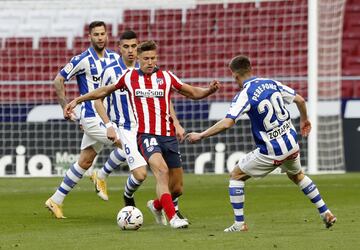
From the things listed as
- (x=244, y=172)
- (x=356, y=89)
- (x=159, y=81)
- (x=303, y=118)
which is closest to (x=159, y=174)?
(x=244, y=172)

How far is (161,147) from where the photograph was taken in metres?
10.5

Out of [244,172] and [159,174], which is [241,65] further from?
[159,174]

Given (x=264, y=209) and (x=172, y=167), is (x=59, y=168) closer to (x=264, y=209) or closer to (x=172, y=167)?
(x=264, y=209)

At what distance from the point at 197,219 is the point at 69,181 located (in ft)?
5.71

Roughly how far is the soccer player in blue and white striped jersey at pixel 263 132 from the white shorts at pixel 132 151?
103cm

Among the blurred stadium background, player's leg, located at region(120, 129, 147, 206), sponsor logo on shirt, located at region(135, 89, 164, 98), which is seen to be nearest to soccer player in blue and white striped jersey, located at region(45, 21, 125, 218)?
player's leg, located at region(120, 129, 147, 206)

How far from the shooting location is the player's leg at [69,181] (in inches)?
468

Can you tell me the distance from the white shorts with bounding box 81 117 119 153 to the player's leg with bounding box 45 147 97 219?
71 millimetres

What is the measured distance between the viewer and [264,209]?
1228cm

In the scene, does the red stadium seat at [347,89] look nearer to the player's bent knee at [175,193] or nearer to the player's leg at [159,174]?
the player's bent knee at [175,193]

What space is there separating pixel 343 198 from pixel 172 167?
11.6 ft

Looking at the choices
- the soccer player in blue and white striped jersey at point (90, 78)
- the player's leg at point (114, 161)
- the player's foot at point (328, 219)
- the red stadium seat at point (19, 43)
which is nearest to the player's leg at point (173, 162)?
the player's foot at point (328, 219)

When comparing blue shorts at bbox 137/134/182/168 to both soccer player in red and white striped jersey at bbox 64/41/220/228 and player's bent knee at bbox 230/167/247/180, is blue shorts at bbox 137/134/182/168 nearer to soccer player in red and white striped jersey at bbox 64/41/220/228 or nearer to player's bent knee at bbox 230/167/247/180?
soccer player in red and white striped jersey at bbox 64/41/220/228

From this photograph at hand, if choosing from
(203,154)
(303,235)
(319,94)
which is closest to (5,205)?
(303,235)
